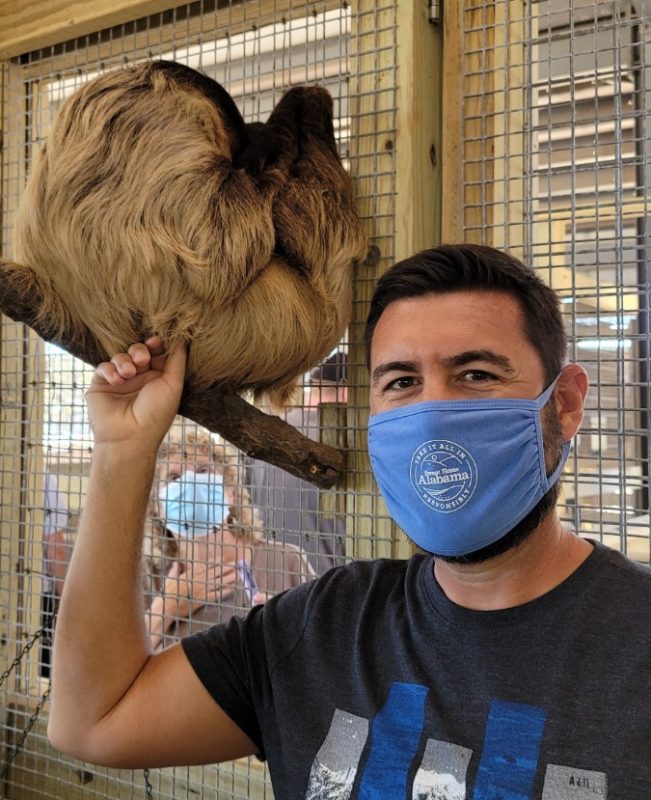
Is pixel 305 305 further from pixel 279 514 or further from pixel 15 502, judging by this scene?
pixel 15 502

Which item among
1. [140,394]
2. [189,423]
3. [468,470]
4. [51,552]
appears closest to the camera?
[468,470]

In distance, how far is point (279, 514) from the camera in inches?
50.8

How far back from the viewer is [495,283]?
0.82 m

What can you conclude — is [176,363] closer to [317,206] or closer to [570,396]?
[317,206]

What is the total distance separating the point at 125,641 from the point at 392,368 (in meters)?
0.47

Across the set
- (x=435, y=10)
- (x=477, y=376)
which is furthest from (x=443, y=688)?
(x=435, y=10)

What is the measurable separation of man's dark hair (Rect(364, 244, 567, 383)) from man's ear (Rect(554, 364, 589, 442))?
0.05ft

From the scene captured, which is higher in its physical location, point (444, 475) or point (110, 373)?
point (110, 373)

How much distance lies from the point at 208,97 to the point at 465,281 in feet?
1.36

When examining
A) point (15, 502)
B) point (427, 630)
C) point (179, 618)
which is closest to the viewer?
point (427, 630)

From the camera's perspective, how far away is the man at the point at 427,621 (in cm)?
69

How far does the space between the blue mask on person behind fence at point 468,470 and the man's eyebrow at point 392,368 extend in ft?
0.19

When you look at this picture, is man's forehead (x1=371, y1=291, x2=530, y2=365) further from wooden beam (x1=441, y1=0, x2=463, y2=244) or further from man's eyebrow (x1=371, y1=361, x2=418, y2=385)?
wooden beam (x1=441, y1=0, x2=463, y2=244)

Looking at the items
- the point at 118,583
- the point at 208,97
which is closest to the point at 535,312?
the point at 208,97
